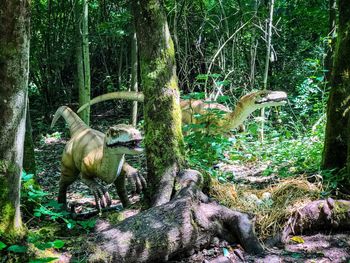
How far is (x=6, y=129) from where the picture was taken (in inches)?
114

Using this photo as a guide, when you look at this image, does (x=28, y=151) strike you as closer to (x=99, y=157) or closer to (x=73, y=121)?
(x=99, y=157)

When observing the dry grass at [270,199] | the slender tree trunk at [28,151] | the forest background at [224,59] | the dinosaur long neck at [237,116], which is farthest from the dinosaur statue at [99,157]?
the dinosaur long neck at [237,116]

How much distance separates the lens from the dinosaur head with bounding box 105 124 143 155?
14.4ft

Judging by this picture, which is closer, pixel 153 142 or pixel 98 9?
pixel 153 142

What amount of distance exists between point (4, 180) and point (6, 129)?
1.14 feet

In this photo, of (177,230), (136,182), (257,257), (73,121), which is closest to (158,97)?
(136,182)

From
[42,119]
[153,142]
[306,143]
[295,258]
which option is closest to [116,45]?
[42,119]

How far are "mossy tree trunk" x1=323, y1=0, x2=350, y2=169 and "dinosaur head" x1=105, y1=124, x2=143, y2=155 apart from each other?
2058 millimetres

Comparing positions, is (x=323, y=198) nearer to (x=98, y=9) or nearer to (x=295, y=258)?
(x=295, y=258)

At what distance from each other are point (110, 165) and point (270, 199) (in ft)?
5.80

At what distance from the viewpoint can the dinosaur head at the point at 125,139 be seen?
4.38 m

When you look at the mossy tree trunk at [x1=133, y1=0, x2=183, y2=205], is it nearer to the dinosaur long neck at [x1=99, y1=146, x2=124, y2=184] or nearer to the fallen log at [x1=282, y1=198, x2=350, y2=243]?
the dinosaur long neck at [x1=99, y1=146, x2=124, y2=184]

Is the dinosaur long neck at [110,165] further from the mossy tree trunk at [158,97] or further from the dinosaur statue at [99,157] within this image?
the mossy tree trunk at [158,97]

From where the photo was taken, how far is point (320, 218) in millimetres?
4266
